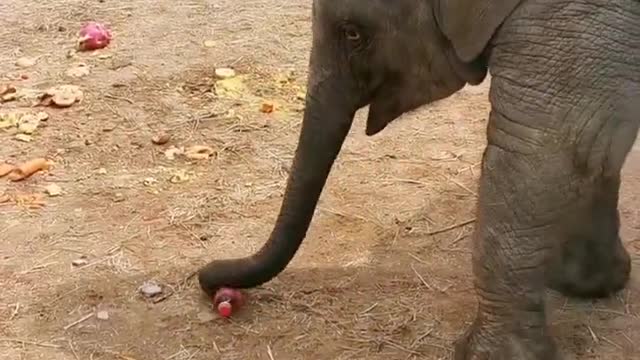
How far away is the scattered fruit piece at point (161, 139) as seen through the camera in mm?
4645

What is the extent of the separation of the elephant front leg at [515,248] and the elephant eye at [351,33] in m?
0.43

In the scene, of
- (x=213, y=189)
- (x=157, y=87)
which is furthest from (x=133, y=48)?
(x=213, y=189)

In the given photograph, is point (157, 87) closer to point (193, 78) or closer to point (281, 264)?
point (193, 78)

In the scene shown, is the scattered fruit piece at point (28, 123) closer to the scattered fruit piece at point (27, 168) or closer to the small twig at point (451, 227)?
the scattered fruit piece at point (27, 168)

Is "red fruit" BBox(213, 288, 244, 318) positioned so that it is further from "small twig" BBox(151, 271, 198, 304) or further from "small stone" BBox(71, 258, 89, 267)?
"small stone" BBox(71, 258, 89, 267)

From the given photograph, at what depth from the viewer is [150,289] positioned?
370 cm

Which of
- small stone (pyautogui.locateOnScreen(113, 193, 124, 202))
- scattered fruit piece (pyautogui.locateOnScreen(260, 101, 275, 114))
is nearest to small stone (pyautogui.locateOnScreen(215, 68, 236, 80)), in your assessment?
scattered fruit piece (pyautogui.locateOnScreen(260, 101, 275, 114))

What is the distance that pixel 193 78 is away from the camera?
519cm

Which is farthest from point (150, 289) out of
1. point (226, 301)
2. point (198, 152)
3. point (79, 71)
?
point (79, 71)

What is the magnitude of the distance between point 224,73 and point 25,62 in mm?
891

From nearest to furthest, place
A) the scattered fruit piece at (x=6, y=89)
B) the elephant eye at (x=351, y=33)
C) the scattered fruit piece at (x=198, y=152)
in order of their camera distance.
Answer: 1. the elephant eye at (x=351, y=33)
2. the scattered fruit piece at (x=198, y=152)
3. the scattered fruit piece at (x=6, y=89)

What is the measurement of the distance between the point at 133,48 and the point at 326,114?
2565 mm

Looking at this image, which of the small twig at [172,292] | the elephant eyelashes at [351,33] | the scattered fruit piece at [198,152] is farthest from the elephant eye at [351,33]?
the scattered fruit piece at [198,152]

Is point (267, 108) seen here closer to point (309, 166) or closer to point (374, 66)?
point (309, 166)
